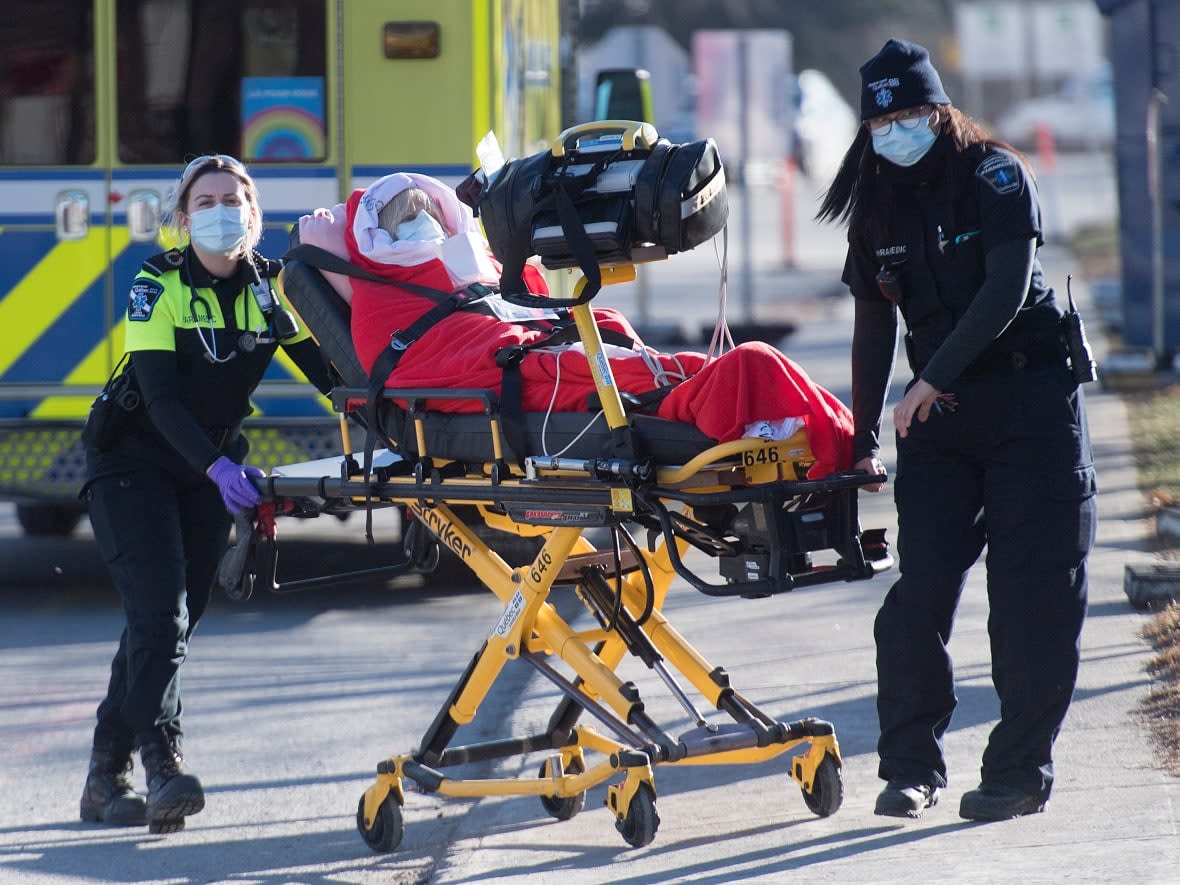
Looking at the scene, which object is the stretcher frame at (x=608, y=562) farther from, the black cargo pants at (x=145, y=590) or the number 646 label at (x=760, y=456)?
the black cargo pants at (x=145, y=590)

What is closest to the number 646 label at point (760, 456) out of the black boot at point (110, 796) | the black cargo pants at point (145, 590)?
the black cargo pants at point (145, 590)

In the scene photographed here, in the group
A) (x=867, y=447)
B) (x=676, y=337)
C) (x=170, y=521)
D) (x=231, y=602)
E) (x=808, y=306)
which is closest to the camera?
(x=867, y=447)

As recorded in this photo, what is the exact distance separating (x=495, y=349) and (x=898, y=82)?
45.7 inches

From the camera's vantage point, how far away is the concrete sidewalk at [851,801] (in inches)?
179

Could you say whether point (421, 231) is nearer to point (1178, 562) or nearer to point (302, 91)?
point (302, 91)

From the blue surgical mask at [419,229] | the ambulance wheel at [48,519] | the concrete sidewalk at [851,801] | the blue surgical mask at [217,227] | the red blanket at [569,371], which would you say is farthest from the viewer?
the ambulance wheel at [48,519]

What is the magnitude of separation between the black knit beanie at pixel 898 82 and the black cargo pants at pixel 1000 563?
690mm

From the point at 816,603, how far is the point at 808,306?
41.0ft

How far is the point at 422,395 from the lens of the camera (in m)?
4.82

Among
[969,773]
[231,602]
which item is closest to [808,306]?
[231,602]

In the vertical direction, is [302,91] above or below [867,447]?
above

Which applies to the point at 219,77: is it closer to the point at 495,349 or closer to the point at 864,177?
the point at 495,349

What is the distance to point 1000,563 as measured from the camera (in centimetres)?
483

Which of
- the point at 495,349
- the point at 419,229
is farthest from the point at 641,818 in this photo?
the point at 419,229
